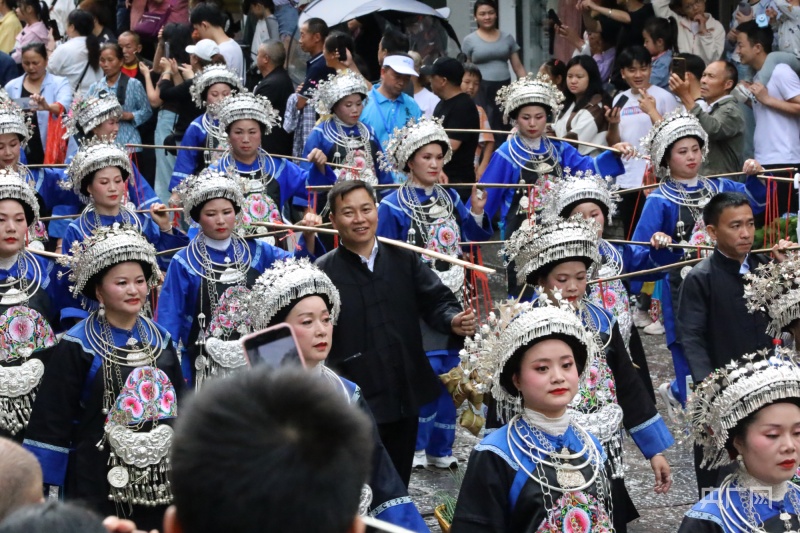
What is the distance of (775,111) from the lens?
917 centimetres

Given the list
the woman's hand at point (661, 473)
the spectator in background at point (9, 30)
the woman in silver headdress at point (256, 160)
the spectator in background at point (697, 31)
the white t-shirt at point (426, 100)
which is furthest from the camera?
the spectator in background at point (9, 30)

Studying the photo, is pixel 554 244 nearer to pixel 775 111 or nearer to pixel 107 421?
pixel 107 421

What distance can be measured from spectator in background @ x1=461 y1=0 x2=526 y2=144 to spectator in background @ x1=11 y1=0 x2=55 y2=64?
A: 14.0 ft

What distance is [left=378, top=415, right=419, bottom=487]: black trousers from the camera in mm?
6098

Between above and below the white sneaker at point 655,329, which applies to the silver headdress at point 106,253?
below

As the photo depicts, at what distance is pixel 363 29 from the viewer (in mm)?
12250

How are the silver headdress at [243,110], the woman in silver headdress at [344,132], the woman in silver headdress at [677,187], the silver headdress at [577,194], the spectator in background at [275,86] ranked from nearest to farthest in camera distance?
the silver headdress at [577,194], the woman in silver headdress at [677,187], the silver headdress at [243,110], the woman in silver headdress at [344,132], the spectator in background at [275,86]

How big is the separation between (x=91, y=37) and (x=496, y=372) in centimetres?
823

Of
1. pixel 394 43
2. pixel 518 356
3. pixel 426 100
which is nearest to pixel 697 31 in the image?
pixel 426 100

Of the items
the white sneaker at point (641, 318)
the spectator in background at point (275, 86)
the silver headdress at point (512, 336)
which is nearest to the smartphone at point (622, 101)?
the white sneaker at point (641, 318)

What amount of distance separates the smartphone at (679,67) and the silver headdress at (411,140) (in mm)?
2235

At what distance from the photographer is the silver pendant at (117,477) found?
193 inches

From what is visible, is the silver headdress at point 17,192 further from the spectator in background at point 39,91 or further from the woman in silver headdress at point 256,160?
the spectator in background at point 39,91

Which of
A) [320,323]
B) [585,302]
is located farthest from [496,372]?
[585,302]
